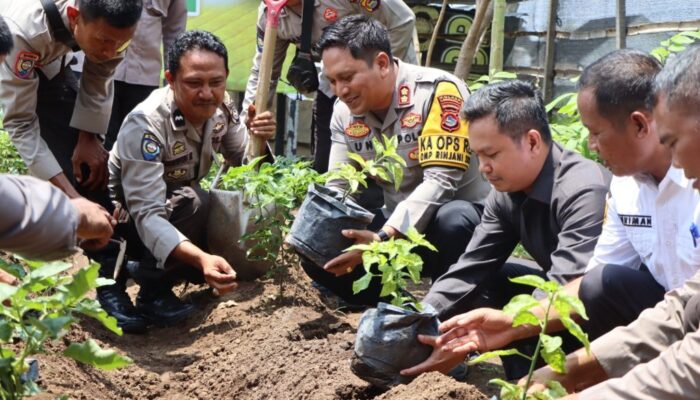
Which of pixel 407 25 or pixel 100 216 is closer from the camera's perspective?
pixel 100 216

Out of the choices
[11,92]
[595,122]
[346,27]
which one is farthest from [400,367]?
[11,92]

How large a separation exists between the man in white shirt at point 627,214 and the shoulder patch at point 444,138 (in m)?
1.03

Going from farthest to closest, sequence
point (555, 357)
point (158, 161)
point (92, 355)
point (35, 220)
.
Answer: point (158, 161), point (555, 357), point (92, 355), point (35, 220)

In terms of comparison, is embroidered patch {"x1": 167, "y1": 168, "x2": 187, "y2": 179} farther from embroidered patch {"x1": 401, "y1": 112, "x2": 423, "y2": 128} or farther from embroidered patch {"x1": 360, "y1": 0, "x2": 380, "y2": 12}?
embroidered patch {"x1": 360, "y1": 0, "x2": 380, "y2": 12}

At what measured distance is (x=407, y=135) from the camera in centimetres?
444

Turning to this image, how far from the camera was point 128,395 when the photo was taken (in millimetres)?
3904

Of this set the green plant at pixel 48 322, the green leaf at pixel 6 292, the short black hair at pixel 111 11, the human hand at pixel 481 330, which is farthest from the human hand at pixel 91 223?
the short black hair at pixel 111 11

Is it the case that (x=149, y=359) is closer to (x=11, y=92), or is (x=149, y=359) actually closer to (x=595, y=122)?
(x=11, y=92)

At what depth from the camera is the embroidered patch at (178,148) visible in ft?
15.7

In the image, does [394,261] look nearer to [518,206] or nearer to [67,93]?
[518,206]

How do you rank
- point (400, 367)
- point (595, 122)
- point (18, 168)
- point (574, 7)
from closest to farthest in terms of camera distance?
1. point (595, 122)
2. point (400, 367)
3. point (18, 168)
4. point (574, 7)

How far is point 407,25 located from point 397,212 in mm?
1716

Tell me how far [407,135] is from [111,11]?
1396mm

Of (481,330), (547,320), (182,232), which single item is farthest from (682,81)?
(182,232)
